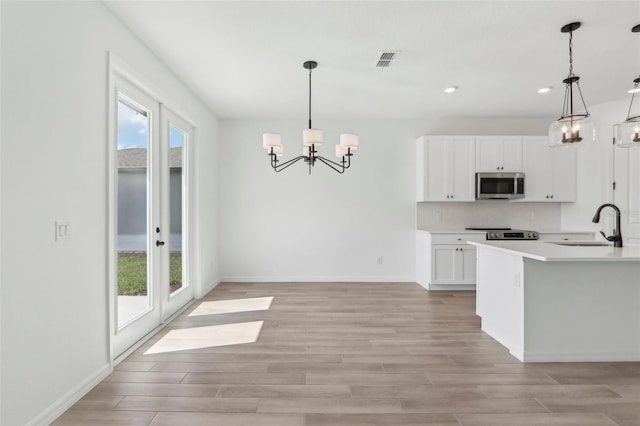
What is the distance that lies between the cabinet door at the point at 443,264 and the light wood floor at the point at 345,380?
132cm

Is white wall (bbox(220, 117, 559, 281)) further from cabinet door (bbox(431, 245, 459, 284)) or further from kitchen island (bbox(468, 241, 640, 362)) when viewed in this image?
kitchen island (bbox(468, 241, 640, 362))

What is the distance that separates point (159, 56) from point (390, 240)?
4.20m

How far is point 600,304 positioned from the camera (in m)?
2.80

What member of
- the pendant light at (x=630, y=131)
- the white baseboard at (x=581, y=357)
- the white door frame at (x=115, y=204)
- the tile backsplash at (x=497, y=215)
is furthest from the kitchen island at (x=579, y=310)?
the white door frame at (x=115, y=204)

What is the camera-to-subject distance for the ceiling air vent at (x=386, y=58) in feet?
10.8

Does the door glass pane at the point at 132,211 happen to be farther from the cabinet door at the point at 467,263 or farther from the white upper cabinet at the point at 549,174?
the white upper cabinet at the point at 549,174

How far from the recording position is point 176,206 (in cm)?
422

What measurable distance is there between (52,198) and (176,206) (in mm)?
2205

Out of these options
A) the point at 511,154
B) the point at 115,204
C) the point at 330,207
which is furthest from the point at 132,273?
the point at 511,154

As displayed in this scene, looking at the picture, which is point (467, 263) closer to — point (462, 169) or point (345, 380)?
point (462, 169)

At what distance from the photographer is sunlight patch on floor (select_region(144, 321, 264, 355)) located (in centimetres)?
310

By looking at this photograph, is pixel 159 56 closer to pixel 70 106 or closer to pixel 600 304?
pixel 70 106

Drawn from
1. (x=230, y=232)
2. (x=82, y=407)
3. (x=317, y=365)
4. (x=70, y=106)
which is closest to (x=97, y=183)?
(x=70, y=106)

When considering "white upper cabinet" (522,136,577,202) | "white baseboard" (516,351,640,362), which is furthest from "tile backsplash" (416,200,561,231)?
"white baseboard" (516,351,640,362)
